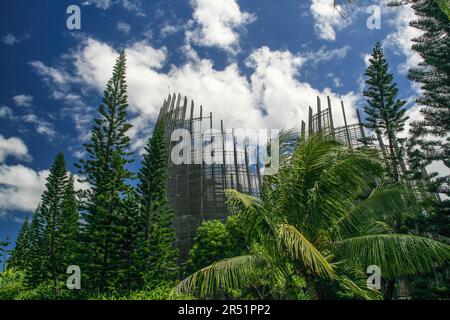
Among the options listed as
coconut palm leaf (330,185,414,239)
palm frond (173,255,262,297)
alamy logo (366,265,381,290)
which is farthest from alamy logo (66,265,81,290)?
alamy logo (366,265,381,290)

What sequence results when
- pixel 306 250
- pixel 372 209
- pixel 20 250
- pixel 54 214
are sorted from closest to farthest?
pixel 306 250 < pixel 372 209 < pixel 54 214 < pixel 20 250

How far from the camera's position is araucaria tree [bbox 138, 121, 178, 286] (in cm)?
1795

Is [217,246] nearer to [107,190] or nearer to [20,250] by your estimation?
[107,190]

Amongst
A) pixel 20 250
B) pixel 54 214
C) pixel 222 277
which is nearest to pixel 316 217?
pixel 222 277

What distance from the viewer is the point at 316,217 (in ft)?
18.4

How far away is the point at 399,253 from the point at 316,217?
1.30m

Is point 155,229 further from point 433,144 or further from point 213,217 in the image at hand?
point 433,144

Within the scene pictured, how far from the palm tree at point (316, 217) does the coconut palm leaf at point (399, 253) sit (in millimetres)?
15

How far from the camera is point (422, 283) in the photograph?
13.5 m

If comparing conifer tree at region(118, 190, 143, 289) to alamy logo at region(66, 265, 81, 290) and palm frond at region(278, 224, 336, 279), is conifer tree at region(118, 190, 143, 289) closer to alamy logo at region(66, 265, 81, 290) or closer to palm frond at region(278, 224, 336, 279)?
alamy logo at region(66, 265, 81, 290)

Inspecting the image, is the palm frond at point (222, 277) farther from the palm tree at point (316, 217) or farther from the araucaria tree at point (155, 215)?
the araucaria tree at point (155, 215)

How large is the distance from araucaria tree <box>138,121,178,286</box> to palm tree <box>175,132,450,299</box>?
42.9 feet
